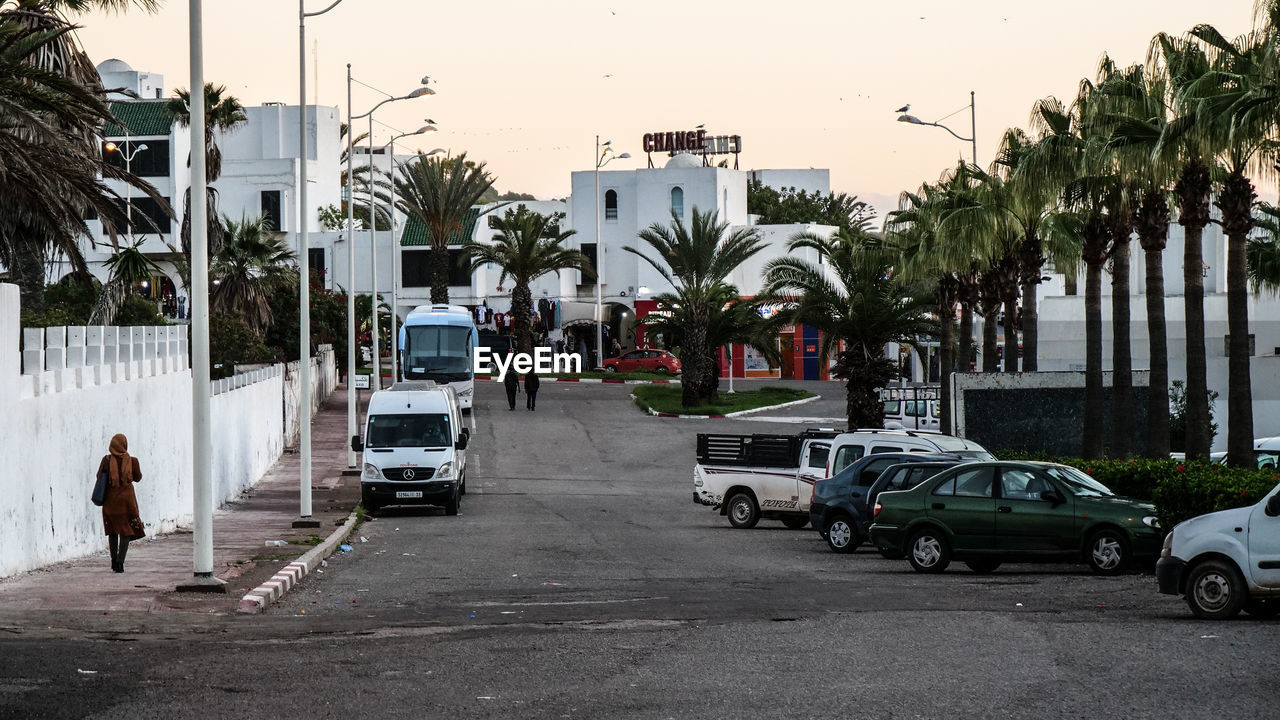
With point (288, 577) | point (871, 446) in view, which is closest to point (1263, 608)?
point (288, 577)

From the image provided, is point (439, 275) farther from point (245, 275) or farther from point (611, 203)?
point (611, 203)

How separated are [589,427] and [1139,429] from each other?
63.0 ft

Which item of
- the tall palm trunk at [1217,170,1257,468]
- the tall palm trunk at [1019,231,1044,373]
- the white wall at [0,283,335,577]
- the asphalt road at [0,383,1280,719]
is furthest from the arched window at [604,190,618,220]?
the asphalt road at [0,383,1280,719]

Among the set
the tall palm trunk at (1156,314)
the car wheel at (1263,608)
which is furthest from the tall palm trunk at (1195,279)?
the car wheel at (1263,608)

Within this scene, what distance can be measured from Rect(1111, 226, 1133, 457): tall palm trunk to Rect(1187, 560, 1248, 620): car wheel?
15765 millimetres

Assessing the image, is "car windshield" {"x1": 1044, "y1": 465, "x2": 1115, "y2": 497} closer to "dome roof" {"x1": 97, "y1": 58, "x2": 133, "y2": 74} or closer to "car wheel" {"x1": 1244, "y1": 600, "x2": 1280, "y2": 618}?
"car wheel" {"x1": 1244, "y1": 600, "x2": 1280, "y2": 618}

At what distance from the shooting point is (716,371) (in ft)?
186

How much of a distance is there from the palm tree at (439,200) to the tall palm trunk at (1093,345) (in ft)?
135

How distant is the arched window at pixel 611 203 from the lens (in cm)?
8494

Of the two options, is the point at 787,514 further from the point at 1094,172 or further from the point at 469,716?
the point at 469,716

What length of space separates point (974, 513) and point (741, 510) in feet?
28.8

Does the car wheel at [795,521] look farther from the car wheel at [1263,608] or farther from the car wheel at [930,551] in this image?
the car wheel at [1263,608]

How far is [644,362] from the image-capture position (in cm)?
7675

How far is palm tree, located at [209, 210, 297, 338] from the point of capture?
52125mm
